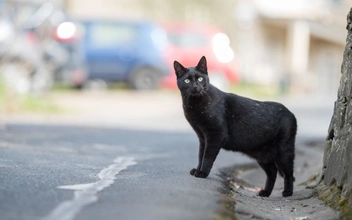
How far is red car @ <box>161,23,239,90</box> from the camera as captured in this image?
25.2 metres

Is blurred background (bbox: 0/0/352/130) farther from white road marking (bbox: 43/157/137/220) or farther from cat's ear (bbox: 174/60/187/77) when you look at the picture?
white road marking (bbox: 43/157/137/220)

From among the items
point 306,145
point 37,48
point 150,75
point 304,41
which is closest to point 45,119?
point 37,48

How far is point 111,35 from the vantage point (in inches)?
993

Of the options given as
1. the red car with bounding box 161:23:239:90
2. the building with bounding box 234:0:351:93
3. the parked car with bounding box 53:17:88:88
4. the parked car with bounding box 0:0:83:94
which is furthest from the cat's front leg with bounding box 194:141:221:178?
the building with bounding box 234:0:351:93

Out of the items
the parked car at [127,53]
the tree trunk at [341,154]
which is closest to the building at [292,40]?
the parked car at [127,53]

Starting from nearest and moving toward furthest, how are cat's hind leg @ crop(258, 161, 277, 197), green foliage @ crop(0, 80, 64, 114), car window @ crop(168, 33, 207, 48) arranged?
cat's hind leg @ crop(258, 161, 277, 197), green foliage @ crop(0, 80, 64, 114), car window @ crop(168, 33, 207, 48)

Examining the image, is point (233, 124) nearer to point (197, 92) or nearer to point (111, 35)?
point (197, 92)

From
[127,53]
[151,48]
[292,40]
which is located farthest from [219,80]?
[292,40]

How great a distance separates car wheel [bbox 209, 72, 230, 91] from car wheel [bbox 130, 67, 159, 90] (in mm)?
1945

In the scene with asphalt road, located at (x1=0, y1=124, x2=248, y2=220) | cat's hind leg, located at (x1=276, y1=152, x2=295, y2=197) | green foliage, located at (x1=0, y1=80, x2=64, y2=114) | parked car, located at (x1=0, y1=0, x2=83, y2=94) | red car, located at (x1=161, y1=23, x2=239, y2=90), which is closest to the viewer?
asphalt road, located at (x1=0, y1=124, x2=248, y2=220)

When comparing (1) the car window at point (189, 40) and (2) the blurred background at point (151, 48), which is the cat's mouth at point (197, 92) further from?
(1) the car window at point (189, 40)

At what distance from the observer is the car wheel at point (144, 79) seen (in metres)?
24.9

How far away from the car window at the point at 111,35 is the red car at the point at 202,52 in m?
1.47

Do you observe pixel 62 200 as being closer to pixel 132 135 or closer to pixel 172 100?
pixel 132 135
